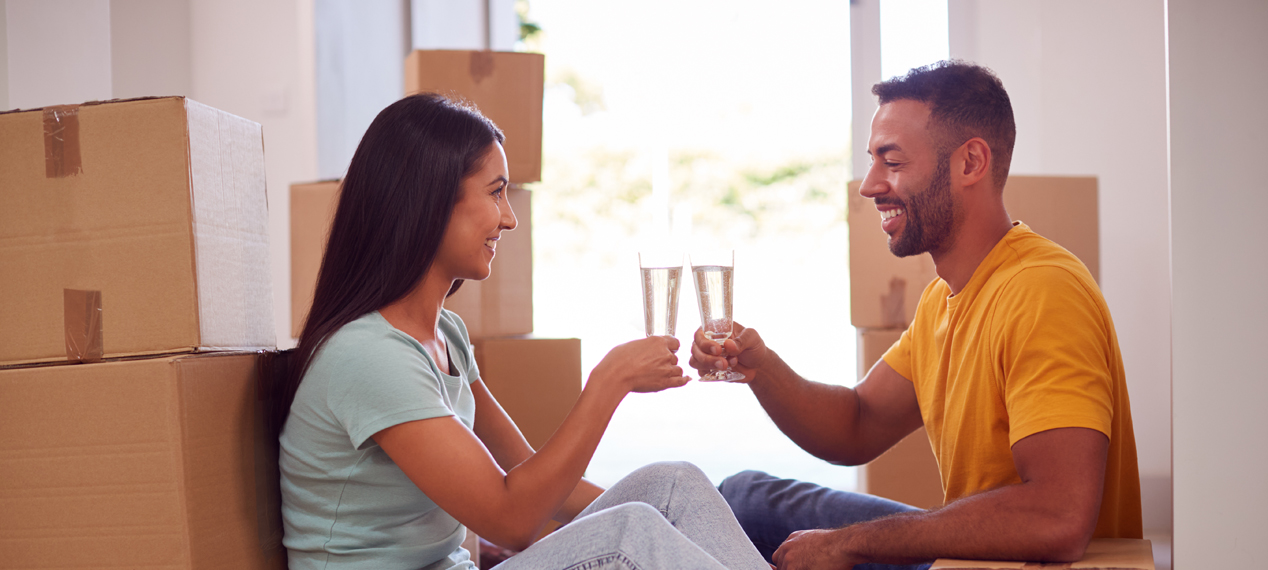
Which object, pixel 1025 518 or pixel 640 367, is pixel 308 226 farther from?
pixel 1025 518

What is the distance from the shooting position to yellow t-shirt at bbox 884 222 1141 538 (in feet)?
3.73

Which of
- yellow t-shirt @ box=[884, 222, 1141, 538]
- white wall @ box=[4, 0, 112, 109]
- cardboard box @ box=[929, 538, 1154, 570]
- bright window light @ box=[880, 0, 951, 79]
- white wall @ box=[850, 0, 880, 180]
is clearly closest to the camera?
cardboard box @ box=[929, 538, 1154, 570]

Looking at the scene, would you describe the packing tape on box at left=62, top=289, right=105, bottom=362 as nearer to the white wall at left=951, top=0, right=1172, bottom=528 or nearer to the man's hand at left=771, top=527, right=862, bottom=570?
the man's hand at left=771, top=527, right=862, bottom=570

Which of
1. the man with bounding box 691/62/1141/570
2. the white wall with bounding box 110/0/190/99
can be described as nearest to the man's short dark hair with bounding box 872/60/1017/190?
the man with bounding box 691/62/1141/570

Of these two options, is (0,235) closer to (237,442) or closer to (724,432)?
(237,442)

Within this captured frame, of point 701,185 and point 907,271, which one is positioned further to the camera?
point 701,185

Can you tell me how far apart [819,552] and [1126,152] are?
2.22m

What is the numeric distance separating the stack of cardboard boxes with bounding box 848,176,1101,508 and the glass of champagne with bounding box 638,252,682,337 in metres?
1.16

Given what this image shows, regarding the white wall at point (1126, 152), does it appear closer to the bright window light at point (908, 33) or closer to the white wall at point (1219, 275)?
the bright window light at point (908, 33)

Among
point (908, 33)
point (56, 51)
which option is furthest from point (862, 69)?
point (56, 51)

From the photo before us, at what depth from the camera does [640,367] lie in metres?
1.22

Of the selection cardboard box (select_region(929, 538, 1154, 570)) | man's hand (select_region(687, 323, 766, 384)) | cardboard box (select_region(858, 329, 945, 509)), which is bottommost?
cardboard box (select_region(858, 329, 945, 509))

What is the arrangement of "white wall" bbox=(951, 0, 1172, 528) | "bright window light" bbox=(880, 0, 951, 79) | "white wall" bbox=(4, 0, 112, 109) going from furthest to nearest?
"bright window light" bbox=(880, 0, 951, 79) → "white wall" bbox=(951, 0, 1172, 528) → "white wall" bbox=(4, 0, 112, 109)

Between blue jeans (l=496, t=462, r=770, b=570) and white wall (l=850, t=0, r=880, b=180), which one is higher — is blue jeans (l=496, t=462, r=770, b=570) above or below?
below
